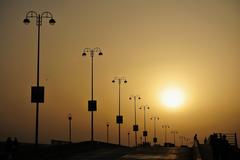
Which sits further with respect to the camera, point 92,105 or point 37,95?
point 92,105

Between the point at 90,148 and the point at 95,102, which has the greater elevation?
the point at 95,102

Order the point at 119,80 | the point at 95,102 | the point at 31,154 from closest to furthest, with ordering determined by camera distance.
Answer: the point at 31,154 < the point at 95,102 < the point at 119,80

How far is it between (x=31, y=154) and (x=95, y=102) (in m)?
27.2

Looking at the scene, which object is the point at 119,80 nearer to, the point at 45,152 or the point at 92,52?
the point at 92,52

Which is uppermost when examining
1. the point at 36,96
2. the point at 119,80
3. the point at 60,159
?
the point at 119,80

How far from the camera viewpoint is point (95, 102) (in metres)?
69.1

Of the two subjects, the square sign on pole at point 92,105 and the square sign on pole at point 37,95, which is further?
the square sign on pole at point 92,105

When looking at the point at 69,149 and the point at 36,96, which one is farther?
the point at 69,149

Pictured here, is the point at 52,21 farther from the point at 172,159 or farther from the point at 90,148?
the point at 90,148

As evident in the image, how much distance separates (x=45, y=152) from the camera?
4828cm

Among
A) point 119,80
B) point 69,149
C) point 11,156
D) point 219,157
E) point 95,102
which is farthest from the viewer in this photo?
point 119,80

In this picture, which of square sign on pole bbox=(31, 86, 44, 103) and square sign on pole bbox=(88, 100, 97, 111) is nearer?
square sign on pole bbox=(31, 86, 44, 103)

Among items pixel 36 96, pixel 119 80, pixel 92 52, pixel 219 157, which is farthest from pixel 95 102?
pixel 219 157

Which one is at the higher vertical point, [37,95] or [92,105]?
[92,105]
